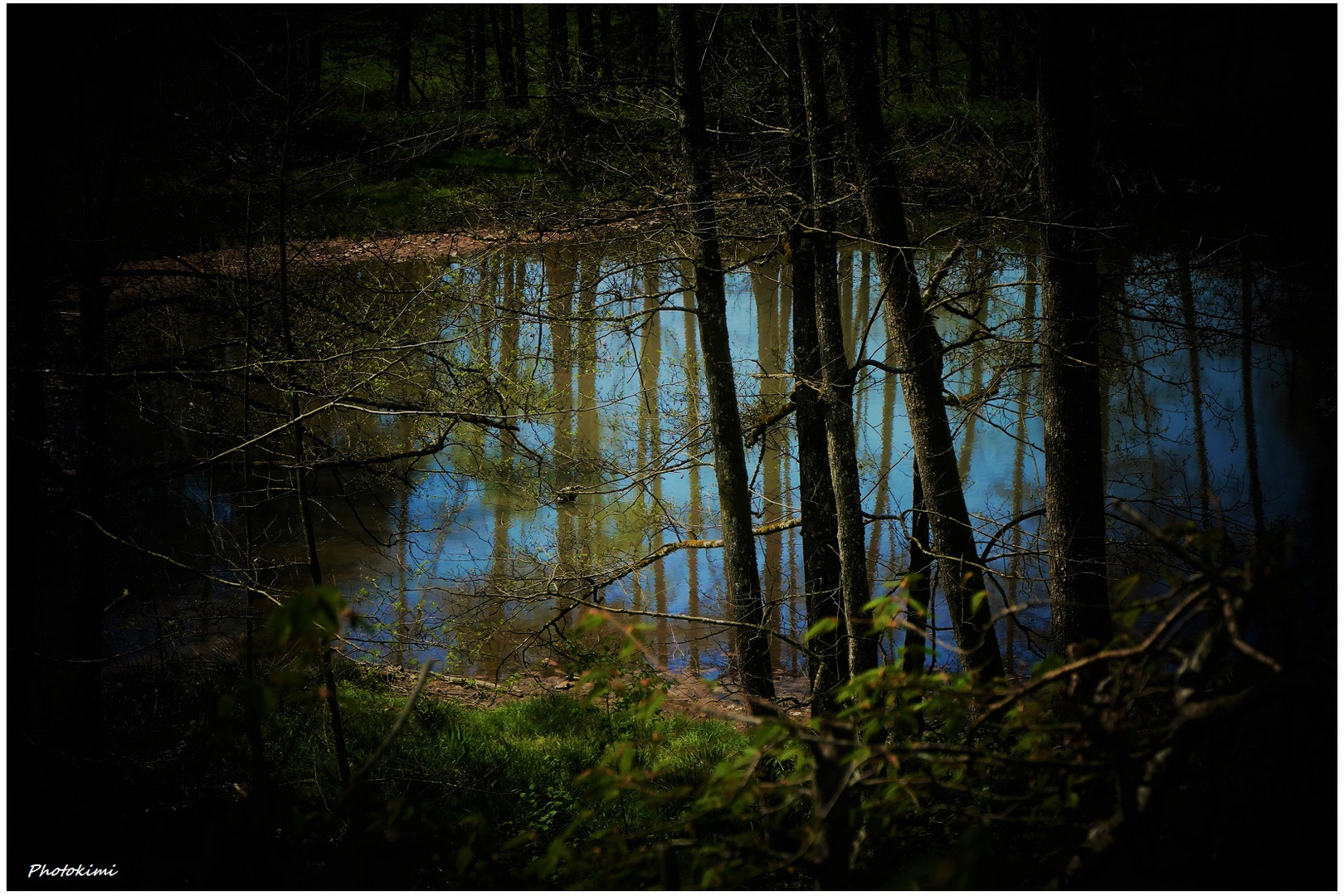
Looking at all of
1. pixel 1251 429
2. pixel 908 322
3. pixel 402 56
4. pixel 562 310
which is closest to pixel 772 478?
pixel 1251 429

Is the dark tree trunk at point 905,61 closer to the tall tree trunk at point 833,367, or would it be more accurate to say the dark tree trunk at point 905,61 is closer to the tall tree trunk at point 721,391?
the tall tree trunk at point 833,367

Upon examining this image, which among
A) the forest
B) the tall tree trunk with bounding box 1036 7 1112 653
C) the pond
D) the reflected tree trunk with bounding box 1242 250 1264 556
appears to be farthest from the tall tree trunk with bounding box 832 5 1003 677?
the reflected tree trunk with bounding box 1242 250 1264 556

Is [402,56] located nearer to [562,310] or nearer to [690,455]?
[562,310]

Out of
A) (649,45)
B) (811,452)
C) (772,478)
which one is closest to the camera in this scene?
(811,452)

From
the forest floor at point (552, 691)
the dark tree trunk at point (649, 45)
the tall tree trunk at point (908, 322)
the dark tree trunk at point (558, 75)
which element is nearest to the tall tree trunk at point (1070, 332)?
the tall tree trunk at point (908, 322)

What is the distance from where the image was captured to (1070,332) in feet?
17.8

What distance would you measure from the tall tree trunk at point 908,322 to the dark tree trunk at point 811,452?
3.40 feet

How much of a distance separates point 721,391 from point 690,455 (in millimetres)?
849

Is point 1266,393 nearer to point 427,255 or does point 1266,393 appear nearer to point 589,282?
point 589,282

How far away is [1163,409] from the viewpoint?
1344cm

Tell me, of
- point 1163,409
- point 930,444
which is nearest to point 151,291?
point 930,444

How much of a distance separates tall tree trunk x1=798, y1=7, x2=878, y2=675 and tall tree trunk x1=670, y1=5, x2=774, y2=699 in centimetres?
91

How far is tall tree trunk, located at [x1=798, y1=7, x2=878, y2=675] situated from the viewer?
21.1 ft

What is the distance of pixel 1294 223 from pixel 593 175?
29.6 ft
